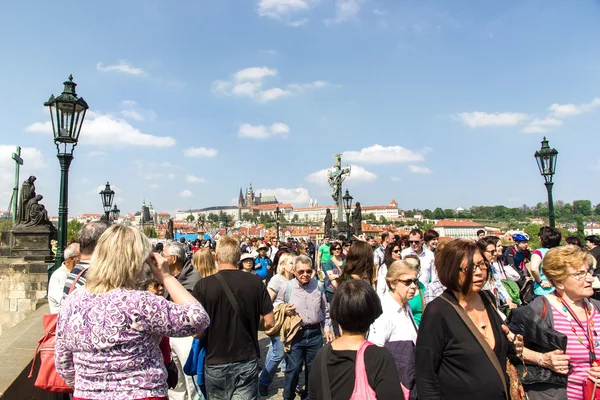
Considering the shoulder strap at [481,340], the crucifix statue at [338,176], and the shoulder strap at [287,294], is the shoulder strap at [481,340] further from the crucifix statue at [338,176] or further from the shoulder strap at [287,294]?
the crucifix statue at [338,176]

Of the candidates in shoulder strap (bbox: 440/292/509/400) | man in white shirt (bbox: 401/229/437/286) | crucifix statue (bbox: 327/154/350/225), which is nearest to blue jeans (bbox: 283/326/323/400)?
man in white shirt (bbox: 401/229/437/286)

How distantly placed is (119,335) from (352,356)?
113 cm

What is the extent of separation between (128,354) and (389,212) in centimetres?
18014

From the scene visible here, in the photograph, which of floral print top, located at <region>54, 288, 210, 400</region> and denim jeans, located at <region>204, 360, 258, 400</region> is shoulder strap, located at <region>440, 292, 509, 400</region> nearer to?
floral print top, located at <region>54, 288, 210, 400</region>

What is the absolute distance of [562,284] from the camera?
2781mm

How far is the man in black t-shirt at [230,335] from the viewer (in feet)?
10.9

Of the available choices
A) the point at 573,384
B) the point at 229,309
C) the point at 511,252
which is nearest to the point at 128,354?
the point at 229,309

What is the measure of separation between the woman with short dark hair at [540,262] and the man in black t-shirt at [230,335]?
3195 mm

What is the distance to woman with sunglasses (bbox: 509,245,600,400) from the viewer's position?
2.55 metres

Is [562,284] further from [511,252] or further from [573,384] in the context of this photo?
[511,252]

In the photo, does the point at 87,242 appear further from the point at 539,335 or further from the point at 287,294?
the point at 539,335

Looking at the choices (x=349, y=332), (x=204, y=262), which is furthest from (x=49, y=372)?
(x=204, y=262)

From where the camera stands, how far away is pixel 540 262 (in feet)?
16.4

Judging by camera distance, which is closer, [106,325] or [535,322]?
[106,325]
